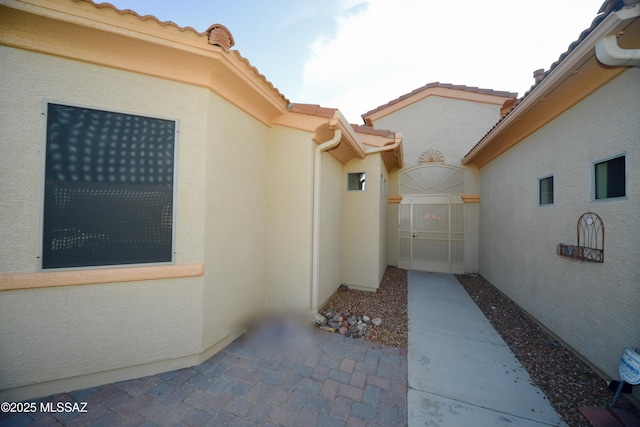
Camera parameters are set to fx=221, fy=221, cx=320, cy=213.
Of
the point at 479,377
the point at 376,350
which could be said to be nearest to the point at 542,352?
the point at 479,377

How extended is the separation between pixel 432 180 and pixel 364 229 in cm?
409

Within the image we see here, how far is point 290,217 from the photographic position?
4203mm

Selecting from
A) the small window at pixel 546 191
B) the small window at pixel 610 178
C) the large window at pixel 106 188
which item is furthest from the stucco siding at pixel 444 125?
the large window at pixel 106 188

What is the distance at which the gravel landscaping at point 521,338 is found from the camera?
2.51 meters

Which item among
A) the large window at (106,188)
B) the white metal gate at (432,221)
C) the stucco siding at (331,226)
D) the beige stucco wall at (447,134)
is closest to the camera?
the large window at (106,188)

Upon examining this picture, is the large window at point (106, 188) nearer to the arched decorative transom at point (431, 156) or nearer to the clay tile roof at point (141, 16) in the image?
the clay tile roof at point (141, 16)

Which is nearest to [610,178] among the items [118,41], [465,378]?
[465,378]

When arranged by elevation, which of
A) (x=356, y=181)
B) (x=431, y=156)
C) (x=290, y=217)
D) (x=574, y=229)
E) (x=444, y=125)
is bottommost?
(x=574, y=229)

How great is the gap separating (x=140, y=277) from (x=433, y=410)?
144 inches

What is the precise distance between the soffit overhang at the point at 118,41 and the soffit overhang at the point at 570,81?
3.95 meters

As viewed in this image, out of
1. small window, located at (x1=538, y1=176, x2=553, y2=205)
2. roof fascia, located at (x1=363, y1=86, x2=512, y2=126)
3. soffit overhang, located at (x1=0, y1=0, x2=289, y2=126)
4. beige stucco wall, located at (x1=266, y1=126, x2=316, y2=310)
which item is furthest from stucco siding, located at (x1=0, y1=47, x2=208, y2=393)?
roof fascia, located at (x1=363, y1=86, x2=512, y2=126)

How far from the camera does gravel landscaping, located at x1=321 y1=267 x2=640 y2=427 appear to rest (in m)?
2.51

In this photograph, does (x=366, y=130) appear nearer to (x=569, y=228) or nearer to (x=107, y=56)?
(x=569, y=228)

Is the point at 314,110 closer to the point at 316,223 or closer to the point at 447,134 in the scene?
the point at 316,223
